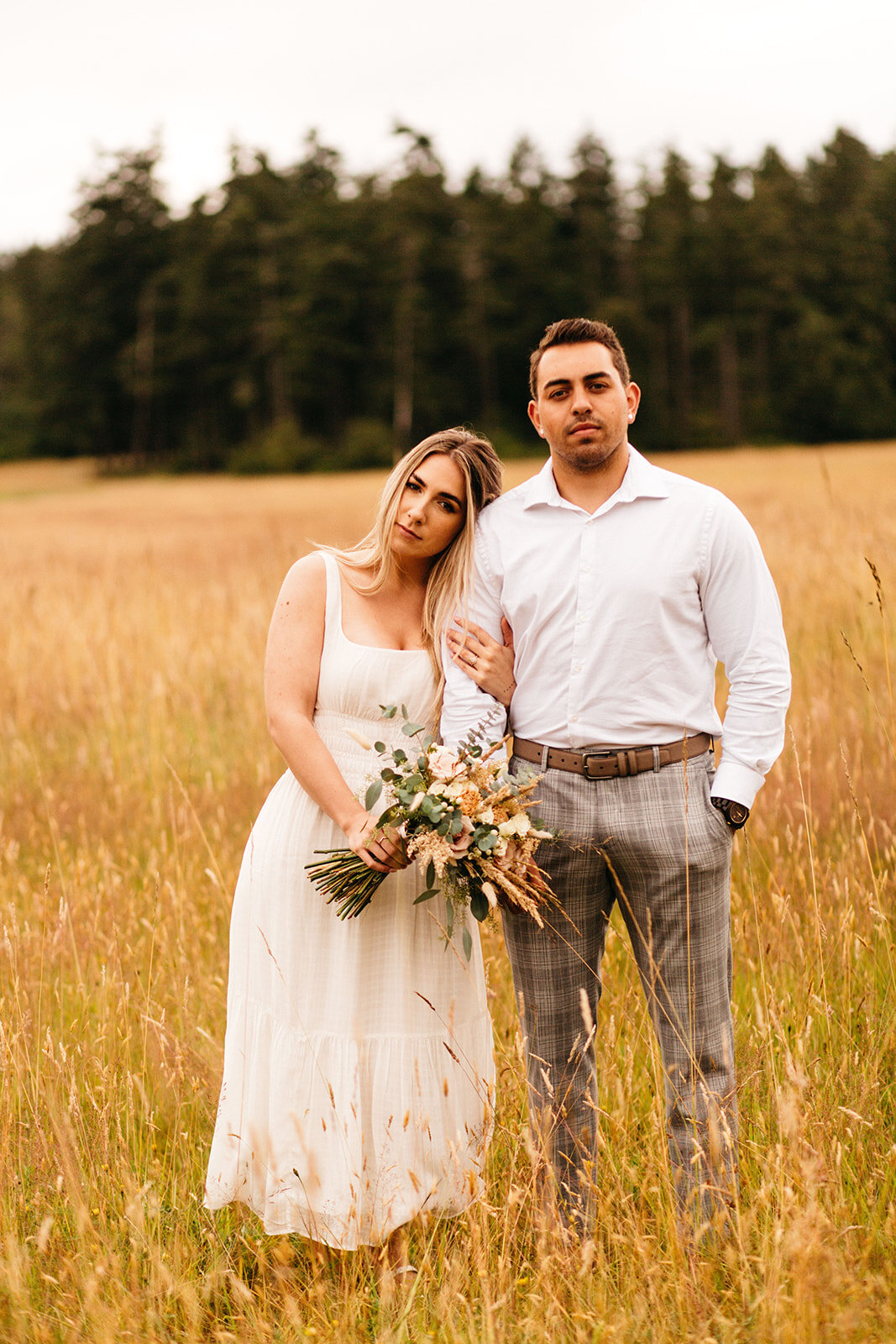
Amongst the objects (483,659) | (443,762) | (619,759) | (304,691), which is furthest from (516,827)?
(304,691)

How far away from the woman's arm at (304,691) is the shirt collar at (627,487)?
0.66 metres

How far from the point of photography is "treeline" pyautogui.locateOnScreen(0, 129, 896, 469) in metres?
47.1

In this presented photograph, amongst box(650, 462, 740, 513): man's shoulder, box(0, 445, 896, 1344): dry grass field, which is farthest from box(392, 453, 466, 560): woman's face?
box(0, 445, 896, 1344): dry grass field

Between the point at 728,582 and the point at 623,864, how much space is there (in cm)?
82

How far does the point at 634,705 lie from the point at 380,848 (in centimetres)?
79

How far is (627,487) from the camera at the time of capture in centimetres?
279

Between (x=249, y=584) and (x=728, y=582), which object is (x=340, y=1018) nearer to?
(x=728, y=582)

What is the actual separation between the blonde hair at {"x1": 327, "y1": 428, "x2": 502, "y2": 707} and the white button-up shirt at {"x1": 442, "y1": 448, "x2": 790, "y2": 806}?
20 cm

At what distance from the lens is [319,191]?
52125mm

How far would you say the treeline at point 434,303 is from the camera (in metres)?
47.1

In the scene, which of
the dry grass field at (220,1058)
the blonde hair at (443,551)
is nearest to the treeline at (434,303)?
the dry grass field at (220,1058)

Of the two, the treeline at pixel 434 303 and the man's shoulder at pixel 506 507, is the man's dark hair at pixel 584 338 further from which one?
the treeline at pixel 434 303

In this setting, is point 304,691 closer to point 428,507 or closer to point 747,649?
point 428,507

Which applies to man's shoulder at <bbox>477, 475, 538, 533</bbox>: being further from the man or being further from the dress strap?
the dress strap
